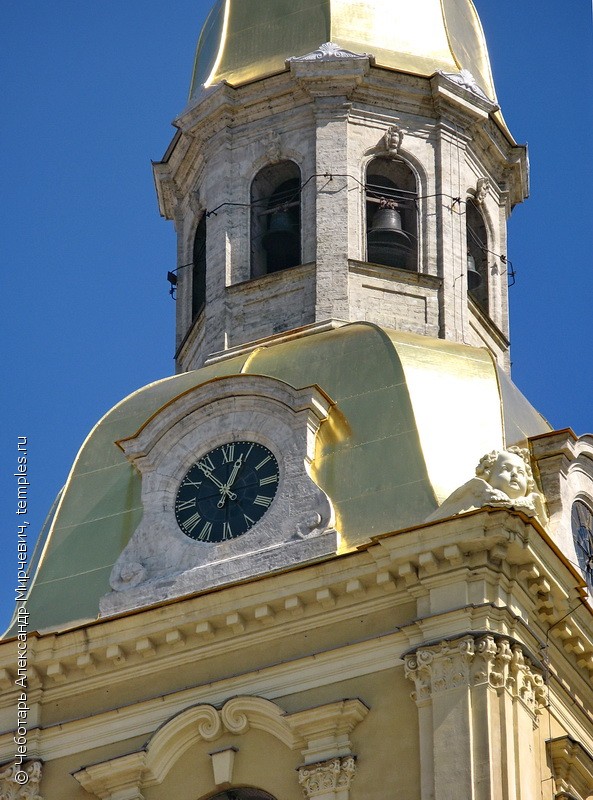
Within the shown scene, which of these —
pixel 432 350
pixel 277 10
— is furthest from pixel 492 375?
pixel 277 10

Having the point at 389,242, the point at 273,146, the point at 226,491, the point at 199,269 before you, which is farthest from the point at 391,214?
the point at 226,491

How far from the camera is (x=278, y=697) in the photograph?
4050 cm

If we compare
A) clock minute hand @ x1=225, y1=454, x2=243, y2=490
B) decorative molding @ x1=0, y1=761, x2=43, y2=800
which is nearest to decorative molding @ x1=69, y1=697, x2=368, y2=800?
decorative molding @ x1=0, y1=761, x2=43, y2=800

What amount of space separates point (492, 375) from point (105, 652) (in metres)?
6.48

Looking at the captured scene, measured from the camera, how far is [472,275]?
159ft

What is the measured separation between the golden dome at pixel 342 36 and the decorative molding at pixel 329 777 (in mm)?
12954

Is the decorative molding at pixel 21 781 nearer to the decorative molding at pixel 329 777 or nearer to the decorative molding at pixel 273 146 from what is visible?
the decorative molding at pixel 329 777

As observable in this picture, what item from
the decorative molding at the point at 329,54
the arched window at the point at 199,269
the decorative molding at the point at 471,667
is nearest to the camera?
the decorative molding at the point at 471,667

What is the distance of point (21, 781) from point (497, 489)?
7175mm

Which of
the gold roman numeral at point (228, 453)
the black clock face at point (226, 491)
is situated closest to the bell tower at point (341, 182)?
the gold roman numeral at point (228, 453)

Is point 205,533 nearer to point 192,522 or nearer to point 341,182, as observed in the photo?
point 192,522

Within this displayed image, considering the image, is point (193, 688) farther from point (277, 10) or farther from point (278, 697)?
point (277, 10)

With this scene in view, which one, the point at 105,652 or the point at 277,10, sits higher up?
the point at 277,10

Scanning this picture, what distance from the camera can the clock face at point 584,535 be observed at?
4322 centimetres
